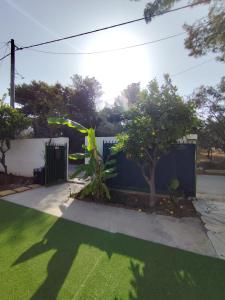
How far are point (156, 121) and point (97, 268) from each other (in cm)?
378

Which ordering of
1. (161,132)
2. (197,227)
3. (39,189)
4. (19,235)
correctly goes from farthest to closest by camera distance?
(39,189)
(161,132)
(197,227)
(19,235)

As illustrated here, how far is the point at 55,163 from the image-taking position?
8.47m

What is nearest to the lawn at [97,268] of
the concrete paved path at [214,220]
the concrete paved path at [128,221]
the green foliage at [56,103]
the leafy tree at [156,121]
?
the concrete paved path at [128,221]

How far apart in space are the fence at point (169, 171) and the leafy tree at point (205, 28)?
3177mm

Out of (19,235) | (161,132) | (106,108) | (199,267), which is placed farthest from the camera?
(106,108)

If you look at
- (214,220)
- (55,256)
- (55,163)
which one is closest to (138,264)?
(55,256)

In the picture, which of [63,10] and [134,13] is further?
[63,10]

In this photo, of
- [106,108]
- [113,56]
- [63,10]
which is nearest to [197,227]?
[113,56]

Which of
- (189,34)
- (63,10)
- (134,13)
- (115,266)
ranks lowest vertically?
(115,266)

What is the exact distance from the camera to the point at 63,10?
267 inches

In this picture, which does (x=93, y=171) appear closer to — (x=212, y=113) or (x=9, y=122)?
(x=9, y=122)

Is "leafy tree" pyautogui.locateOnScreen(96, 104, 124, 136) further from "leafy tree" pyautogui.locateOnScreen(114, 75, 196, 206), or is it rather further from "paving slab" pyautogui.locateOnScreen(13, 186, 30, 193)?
"leafy tree" pyautogui.locateOnScreen(114, 75, 196, 206)

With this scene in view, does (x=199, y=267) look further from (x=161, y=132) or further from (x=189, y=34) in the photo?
(x=189, y=34)

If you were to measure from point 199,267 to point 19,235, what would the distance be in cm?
338
